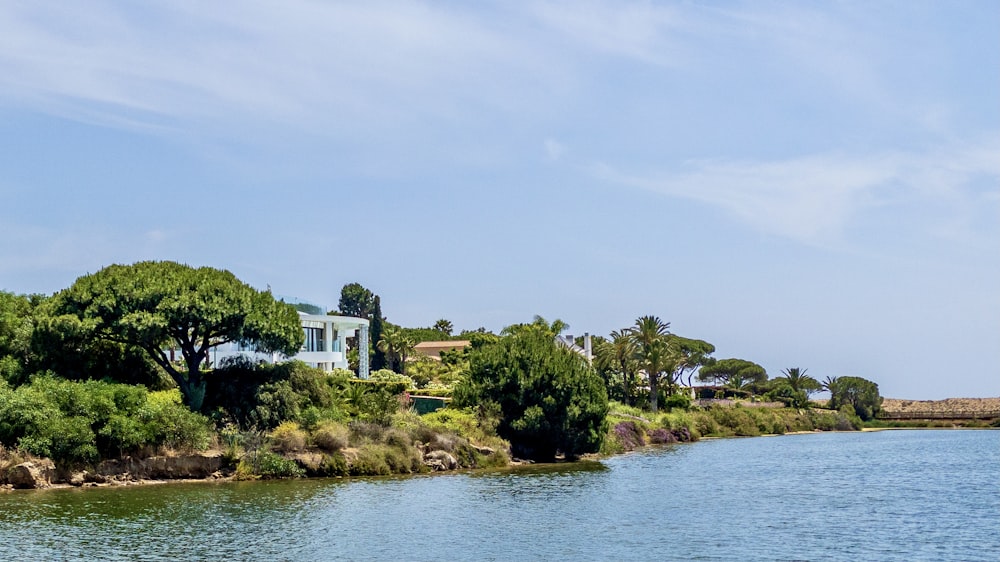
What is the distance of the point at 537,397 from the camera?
65.8m

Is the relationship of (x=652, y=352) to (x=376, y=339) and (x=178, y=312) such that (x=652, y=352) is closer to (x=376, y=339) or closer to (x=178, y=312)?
(x=376, y=339)

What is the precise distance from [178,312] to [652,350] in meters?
62.6

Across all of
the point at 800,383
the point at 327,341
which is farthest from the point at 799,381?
the point at 327,341

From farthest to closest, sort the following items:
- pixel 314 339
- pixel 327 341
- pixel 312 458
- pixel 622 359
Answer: pixel 622 359, pixel 327 341, pixel 314 339, pixel 312 458

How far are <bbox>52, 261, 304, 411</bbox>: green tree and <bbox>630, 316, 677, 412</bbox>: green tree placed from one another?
179ft

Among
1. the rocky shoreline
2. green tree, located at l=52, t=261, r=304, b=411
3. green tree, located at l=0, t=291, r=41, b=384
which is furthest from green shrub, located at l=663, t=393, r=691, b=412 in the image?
green tree, located at l=0, t=291, r=41, b=384

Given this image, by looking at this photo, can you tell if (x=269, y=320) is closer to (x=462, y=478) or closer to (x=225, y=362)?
(x=225, y=362)

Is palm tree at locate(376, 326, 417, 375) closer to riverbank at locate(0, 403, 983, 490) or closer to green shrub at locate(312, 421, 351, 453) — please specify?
riverbank at locate(0, 403, 983, 490)

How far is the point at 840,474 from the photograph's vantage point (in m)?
59.6

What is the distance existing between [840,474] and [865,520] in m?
20.4

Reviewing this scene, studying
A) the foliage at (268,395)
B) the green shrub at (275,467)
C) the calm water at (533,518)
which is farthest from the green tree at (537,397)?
the green shrub at (275,467)

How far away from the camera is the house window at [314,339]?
287 feet

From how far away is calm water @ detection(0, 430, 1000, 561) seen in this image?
33125 millimetres

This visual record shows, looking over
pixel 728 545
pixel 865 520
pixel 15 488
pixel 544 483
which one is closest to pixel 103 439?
pixel 15 488
